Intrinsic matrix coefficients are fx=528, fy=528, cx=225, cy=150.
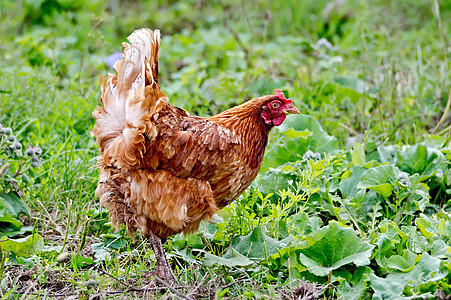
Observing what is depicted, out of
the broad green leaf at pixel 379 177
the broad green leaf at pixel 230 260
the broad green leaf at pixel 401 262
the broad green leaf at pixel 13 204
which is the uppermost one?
the broad green leaf at pixel 379 177

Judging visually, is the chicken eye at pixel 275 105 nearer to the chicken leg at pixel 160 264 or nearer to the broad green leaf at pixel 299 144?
the broad green leaf at pixel 299 144

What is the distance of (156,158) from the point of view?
2.93 meters

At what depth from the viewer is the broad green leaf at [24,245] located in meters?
3.10

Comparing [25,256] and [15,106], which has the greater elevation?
[15,106]

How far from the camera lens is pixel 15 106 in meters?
4.44

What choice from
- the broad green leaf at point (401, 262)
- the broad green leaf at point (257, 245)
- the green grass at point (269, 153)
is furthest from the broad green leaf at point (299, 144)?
the broad green leaf at point (401, 262)

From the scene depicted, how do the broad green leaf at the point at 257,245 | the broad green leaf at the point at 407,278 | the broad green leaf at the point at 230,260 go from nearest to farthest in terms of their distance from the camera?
the broad green leaf at the point at 407,278
the broad green leaf at the point at 230,260
the broad green leaf at the point at 257,245

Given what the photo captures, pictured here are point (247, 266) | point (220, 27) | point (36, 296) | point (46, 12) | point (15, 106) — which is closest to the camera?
point (36, 296)

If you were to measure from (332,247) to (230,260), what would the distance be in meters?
0.58

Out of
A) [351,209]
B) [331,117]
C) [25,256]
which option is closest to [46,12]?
[331,117]

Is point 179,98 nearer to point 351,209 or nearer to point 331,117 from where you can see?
point 331,117

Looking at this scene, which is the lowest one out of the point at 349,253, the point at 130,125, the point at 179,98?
the point at 349,253

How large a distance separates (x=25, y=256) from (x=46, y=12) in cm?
491

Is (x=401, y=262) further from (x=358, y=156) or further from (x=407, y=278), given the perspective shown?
(x=358, y=156)
